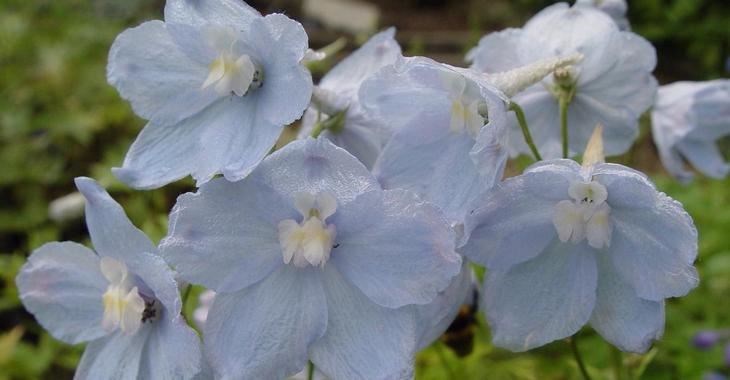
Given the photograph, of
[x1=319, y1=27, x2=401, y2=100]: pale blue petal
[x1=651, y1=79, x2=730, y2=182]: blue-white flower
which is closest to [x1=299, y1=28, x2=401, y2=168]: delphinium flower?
[x1=319, y1=27, x2=401, y2=100]: pale blue petal

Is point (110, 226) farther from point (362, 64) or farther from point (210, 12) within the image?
point (362, 64)

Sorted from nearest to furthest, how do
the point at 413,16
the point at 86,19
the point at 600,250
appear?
1. the point at 600,250
2. the point at 86,19
3. the point at 413,16

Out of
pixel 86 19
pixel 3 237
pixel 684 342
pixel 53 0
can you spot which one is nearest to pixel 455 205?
pixel 684 342

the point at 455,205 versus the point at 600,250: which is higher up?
the point at 455,205

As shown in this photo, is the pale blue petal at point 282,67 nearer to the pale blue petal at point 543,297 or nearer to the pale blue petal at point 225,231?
the pale blue petal at point 225,231

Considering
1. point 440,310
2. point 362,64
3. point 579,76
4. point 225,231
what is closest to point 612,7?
point 579,76

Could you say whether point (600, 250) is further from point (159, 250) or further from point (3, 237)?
point (3, 237)
